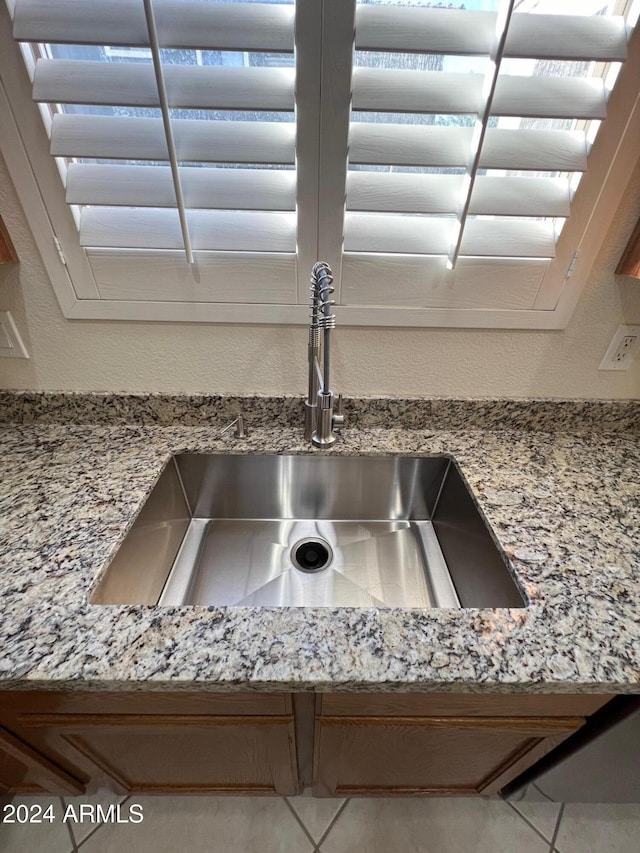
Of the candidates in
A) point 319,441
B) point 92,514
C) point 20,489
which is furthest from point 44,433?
point 319,441

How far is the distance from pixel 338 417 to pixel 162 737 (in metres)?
0.72

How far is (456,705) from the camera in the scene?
618 mm

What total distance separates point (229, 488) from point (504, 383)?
0.77 metres

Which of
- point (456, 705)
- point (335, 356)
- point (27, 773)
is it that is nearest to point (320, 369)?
point (335, 356)

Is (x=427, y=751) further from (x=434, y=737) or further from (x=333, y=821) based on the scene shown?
(x=333, y=821)

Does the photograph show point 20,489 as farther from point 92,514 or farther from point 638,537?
point 638,537

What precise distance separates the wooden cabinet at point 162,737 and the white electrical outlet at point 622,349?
104cm

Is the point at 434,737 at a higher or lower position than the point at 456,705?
lower

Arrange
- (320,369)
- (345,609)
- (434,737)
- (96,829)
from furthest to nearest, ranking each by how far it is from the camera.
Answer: (96,829)
(320,369)
(434,737)
(345,609)

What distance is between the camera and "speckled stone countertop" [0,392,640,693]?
520mm

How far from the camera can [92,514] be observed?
2.49 feet

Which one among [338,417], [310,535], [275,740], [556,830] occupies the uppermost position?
[338,417]

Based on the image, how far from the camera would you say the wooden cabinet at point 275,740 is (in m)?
0.61

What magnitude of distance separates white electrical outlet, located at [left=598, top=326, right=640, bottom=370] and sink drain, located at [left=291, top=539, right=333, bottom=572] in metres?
0.84
